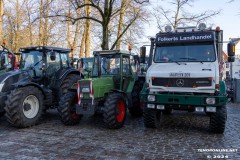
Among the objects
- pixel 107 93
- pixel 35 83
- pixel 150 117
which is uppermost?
pixel 35 83

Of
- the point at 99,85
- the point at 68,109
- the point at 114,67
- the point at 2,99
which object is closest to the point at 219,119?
the point at 99,85

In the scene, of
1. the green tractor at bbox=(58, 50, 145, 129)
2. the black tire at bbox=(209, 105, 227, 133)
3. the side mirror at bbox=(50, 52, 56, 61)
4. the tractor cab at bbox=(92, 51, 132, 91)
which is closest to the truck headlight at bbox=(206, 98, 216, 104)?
the black tire at bbox=(209, 105, 227, 133)

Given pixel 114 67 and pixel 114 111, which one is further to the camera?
pixel 114 67

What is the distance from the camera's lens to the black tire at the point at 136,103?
939cm

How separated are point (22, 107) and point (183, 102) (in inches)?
178

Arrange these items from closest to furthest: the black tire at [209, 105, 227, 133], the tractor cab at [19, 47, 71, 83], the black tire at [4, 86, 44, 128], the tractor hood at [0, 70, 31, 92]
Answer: the black tire at [209, 105, 227, 133], the black tire at [4, 86, 44, 128], the tractor hood at [0, 70, 31, 92], the tractor cab at [19, 47, 71, 83]

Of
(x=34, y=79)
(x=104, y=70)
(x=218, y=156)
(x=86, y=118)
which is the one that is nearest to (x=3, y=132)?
(x=34, y=79)

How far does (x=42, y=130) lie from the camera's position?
7.73 meters

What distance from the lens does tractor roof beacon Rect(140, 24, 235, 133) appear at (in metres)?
6.83

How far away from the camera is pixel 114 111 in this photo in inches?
292

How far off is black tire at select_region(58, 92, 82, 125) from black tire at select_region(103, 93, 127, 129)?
1.18 m

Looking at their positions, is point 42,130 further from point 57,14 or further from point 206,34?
point 57,14

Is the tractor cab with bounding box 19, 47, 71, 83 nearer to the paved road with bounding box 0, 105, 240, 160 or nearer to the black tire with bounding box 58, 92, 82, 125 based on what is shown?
the black tire with bounding box 58, 92, 82, 125

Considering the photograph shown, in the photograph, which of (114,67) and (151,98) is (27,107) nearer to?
(114,67)
